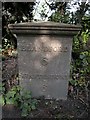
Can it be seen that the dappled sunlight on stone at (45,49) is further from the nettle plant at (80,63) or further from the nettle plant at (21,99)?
the nettle plant at (80,63)

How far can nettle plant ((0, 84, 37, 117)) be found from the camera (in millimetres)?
2588

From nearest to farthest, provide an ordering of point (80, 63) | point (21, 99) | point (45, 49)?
point (21, 99)
point (45, 49)
point (80, 63)

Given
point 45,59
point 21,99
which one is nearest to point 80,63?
point 45,59

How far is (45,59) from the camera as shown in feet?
9.25

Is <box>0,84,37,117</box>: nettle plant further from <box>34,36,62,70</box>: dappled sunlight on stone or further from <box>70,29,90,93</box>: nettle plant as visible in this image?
<box>70,29,90,93</box>: nettle plant

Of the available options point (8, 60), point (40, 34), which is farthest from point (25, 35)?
point (8, 60)

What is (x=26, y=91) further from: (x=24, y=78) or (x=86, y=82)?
(x=86, y=82)

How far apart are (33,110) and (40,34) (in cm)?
86

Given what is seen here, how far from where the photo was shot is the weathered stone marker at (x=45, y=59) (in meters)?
2.71

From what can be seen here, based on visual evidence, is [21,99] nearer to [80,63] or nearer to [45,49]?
[45,49]

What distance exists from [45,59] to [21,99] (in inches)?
21.5

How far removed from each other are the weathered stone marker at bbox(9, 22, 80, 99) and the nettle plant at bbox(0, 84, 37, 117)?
0.13 m

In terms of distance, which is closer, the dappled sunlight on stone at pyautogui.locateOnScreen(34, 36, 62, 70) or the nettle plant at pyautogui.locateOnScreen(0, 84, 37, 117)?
the nettle plant at pyautogui.locateOnScreen(0, 84, 37, 117)

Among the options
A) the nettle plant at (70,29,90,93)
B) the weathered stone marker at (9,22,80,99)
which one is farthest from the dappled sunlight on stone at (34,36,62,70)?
the nettle plant at (70,29,90,93)
